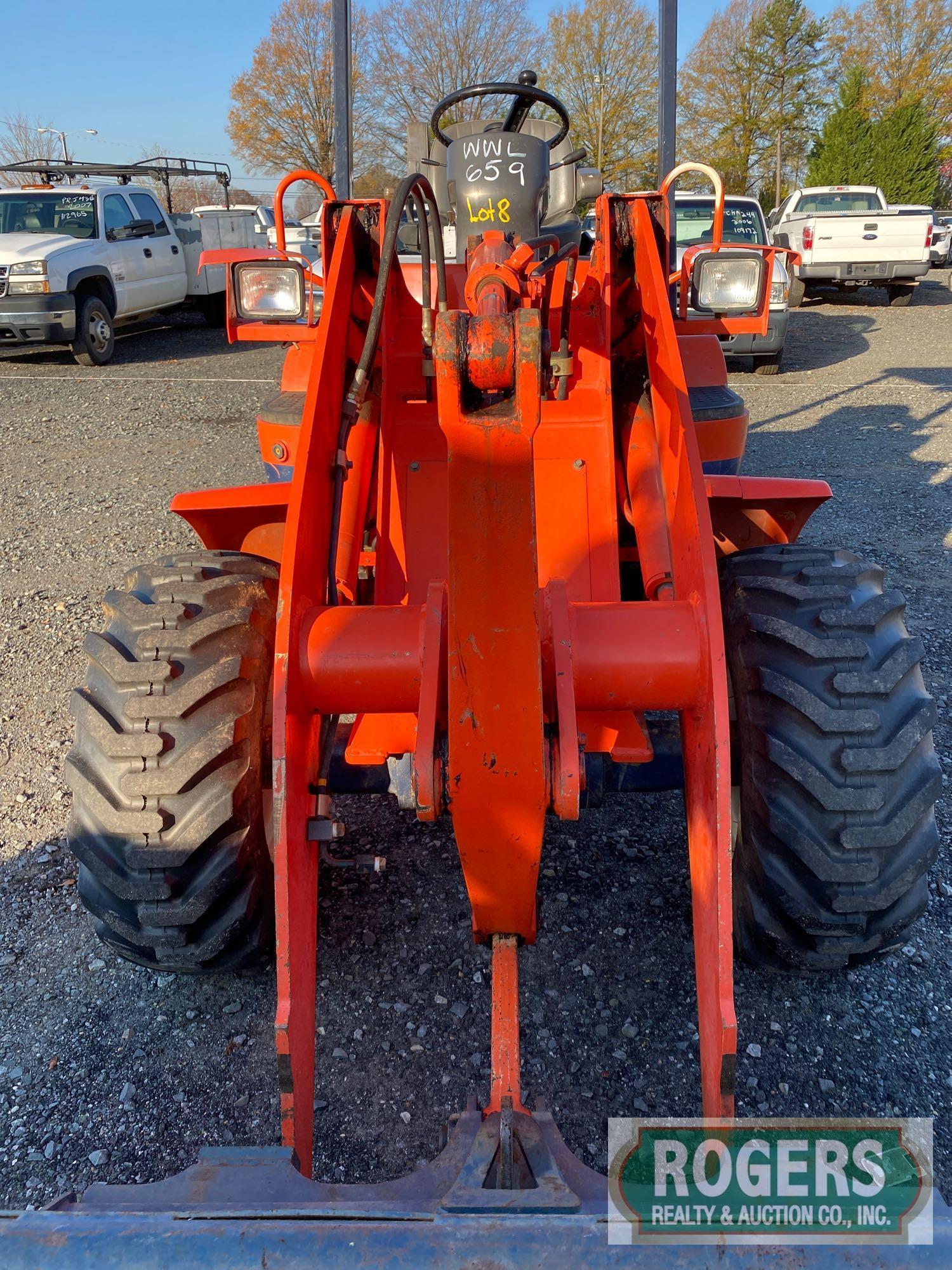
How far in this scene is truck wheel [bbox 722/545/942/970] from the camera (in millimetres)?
2250

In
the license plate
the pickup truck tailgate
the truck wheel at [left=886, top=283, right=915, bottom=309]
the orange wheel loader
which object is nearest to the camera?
the orange wheel loader

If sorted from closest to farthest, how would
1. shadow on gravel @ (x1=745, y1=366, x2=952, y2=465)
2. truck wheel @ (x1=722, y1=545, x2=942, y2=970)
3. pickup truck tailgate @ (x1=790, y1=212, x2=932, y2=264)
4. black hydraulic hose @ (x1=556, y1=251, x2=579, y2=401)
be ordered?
truck wheel @ (x1=722, y1=545, x2=942, y2=970) → black hydraulic hose @ (x1=556, y1=251, x2=579, y2=401) → shadow on gravel @ (x1=745, y1=366, x2=952, y2=465) → pickup truck tailgate @ (x1=790, y1=212, x2=932, y2=264)

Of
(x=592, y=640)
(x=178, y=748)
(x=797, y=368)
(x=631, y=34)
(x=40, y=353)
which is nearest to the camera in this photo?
(x=592, y=640)

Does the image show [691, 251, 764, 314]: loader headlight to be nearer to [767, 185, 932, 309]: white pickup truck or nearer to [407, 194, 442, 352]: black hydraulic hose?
[407, 194, 442, 352]: black hydraulic hose

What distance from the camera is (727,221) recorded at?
512 inches

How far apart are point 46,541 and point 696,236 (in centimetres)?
968

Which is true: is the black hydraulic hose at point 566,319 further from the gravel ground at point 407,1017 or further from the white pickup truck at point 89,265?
the white pickup truck at point 89,265

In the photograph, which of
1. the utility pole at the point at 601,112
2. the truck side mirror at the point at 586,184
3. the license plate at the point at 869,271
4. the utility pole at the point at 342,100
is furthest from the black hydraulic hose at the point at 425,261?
the license plate at the point at 869,271

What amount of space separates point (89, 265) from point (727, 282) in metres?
11.1

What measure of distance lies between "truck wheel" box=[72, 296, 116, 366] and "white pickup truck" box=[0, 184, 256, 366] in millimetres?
11

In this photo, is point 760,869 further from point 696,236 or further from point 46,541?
point 696,236

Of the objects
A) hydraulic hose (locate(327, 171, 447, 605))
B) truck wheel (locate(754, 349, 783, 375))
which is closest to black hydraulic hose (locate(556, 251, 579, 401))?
hydraulic hose (locate(327, 171, 447, 605))

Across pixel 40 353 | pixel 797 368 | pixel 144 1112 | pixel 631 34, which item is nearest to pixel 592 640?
pixel 144 1112

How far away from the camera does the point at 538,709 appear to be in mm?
1788
